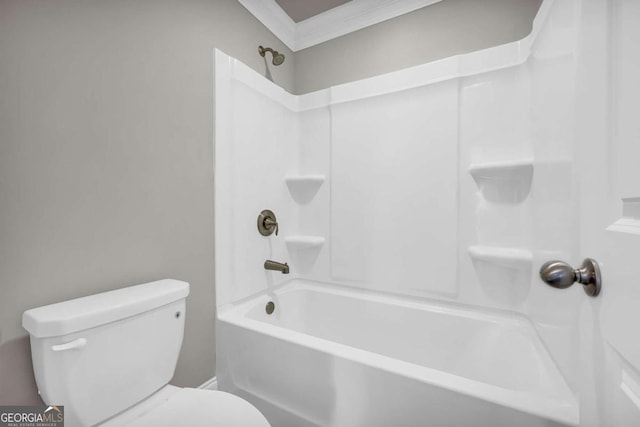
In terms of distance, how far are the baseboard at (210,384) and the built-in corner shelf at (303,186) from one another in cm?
120

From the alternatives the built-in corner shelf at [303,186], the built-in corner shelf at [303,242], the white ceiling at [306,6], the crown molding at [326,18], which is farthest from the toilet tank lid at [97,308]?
the white ceiling at [306,6]

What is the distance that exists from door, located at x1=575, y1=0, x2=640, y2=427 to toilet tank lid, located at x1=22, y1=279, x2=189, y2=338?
3.85ft

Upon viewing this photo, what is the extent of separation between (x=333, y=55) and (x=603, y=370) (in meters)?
2.01

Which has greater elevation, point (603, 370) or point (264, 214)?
point (264, 214)

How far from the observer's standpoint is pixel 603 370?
514 mm

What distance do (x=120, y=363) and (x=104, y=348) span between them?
8cm

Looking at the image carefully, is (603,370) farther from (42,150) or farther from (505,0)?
(505,0)

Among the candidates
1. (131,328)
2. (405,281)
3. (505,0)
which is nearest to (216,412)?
(131,328)

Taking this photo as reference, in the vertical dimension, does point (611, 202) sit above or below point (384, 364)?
above

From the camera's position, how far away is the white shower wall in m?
1.15

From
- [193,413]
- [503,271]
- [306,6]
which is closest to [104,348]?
[193,413]

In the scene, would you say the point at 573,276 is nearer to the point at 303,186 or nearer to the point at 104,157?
the point at 104,157

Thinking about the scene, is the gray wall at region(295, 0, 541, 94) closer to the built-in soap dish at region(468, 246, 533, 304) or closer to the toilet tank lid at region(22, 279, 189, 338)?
the built-in soap dish at region(468, 246, 533, 304)

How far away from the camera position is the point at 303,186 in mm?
1918
